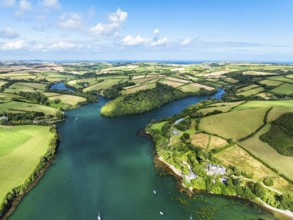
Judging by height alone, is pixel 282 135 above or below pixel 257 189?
above

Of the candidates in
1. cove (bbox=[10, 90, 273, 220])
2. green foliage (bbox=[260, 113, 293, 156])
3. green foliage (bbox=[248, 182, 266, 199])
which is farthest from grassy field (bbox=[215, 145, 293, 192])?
green foliage (bbox=[260, 113, 293, 156])

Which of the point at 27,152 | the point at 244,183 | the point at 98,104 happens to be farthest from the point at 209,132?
the point at 98,104

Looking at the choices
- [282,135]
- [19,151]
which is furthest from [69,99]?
[282,135]

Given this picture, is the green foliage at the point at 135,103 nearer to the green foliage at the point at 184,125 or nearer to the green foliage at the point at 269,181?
the green foliage at the point at 184,125

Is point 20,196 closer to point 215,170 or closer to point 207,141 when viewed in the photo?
point 215,170

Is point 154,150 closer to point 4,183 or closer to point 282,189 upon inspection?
point 282,189

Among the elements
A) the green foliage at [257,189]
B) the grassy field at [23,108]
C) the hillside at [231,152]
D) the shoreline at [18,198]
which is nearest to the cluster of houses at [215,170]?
the hillside at [231,152]

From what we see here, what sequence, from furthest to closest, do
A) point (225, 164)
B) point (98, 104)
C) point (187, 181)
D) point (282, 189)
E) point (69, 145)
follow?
point (98, 104) < point (69, 145) < point (225, 164) < point (187, 181) < point (282, 189)
